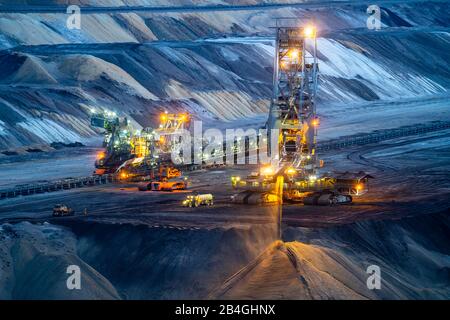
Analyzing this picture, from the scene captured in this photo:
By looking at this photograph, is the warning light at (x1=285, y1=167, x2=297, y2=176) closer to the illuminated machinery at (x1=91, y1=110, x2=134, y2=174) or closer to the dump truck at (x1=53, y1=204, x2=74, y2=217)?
the dump truck at (x1=53, y1=204, x2=74, y2=217)

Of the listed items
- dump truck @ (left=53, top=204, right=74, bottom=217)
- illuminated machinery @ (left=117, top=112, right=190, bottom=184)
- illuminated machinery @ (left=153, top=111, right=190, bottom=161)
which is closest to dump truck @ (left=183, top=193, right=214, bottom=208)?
dump truck @ (left=53, top=204, right=74, bottom=217)

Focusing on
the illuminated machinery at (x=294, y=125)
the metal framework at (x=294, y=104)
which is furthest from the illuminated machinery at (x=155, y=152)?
the metal framework at (x=294, y=104)

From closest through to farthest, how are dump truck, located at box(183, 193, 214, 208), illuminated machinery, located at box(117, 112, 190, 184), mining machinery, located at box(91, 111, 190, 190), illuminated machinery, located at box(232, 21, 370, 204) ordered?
dump truck, located at box(183, 193, 214, 208)
illuminated machinery, located at box(232, 21, 370, 204)
illuminated machinery, located at box(117, 112, 190, 184)
mining machinery, located at box(91, 111, 190, 190)

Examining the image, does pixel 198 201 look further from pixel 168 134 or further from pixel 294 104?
pixel 168 134

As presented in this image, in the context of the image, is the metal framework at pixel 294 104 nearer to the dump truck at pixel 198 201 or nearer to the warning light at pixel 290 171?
the warning light at pixel 290 171

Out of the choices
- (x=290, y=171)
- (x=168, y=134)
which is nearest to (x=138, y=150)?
(x=168, y=134)

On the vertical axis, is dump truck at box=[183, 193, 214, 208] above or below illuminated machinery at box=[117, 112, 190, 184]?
below
